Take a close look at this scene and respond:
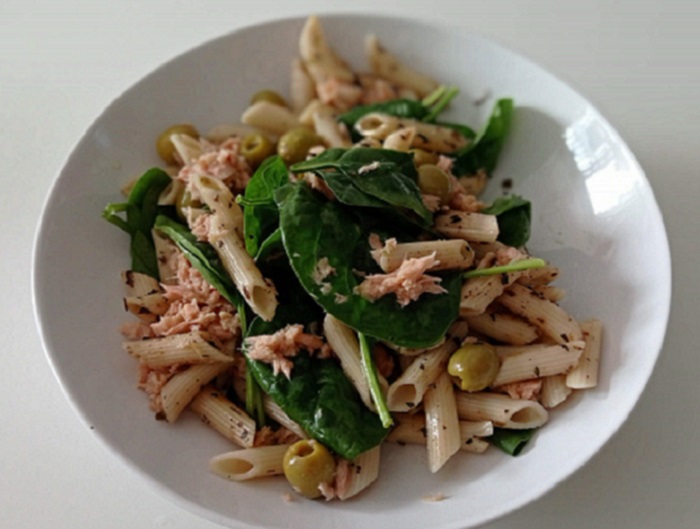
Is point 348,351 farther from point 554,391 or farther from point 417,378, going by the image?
point 554,391


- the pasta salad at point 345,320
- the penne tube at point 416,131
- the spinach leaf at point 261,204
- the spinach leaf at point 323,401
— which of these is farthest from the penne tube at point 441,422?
the penne tube at point 416,131

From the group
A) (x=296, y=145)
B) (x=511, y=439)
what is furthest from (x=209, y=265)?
(x=511, y=439)

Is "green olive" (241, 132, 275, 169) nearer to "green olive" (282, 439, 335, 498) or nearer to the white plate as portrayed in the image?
the white plate

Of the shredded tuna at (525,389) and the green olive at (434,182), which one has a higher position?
the green olive at (434,182)

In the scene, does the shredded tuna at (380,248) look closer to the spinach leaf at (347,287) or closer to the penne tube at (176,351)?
the spinach leaf at (347,287)

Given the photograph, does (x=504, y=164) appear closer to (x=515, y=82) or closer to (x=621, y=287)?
(x=515, y=82)

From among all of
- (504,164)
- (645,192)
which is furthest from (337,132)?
(645,192)

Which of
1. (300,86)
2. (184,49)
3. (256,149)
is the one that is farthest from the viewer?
(184,49)
